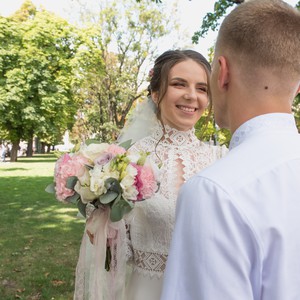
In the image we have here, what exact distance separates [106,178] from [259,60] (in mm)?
1311

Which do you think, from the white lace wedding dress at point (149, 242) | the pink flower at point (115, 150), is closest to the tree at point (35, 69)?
the white lace wedding dress at point (149, 242)

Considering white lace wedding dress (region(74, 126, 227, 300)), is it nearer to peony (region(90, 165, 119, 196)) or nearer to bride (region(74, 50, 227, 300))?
bride (region(74, 50, 227, 300))

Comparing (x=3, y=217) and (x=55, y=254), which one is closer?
(x=55, y=254)

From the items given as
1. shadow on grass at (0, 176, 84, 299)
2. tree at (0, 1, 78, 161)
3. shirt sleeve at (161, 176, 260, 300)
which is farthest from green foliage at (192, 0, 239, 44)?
tree at (0, 1, 78, 161)

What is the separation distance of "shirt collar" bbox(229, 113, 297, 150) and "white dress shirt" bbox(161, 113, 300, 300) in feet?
0.34

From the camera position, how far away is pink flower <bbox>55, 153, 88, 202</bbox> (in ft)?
7.84

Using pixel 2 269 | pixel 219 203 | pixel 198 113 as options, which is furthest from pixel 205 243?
pixel 2 269

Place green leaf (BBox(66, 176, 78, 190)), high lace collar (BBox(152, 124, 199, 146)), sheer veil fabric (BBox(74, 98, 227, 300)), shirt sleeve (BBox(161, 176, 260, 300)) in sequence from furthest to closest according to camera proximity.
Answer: high lace collar (BBox(152, 124, 199, 146)), sheer veil fabric (BBox(74, 98, 227, 300)), green leaf (BBox(66, 176, 78, 190)), shirt sleeve (BBox(161, 176, 260, 300))

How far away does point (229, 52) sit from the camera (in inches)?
48.6

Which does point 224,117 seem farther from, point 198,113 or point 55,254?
point 55,254

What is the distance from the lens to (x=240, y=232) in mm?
964

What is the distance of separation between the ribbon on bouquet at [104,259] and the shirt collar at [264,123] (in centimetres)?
149

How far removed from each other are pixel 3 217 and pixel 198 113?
326 inches

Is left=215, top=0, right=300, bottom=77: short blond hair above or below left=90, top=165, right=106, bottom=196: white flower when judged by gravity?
above
